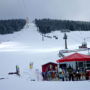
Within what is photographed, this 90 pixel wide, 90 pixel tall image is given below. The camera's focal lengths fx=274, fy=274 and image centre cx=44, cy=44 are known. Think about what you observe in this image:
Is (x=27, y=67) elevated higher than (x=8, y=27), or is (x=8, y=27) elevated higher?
(x=8, y=27)

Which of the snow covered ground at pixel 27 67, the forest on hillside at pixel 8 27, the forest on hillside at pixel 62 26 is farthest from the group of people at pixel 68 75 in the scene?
the forest on hillside at pixel 8 27

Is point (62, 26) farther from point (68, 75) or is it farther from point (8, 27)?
point (68, 75)

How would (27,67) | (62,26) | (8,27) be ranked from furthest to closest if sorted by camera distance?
(62,26)
(8,27)
(27,67)

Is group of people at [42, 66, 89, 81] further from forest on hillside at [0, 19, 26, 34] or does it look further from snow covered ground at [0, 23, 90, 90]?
forest on hillside at [0, 19, 26, 34]

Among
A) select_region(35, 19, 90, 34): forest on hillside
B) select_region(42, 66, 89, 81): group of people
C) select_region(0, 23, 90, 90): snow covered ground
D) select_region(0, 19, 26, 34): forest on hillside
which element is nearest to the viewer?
→ select_region(0, 23, 90, 90): snow covered ground

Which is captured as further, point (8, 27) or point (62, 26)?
point (62, 26)

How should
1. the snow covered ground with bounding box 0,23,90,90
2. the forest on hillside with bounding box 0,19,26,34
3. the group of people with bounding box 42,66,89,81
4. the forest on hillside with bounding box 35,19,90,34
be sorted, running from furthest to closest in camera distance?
the forest on hillside with bounding box 0,19,26,34
the forest on hillside with bounding box 35,19,90,34
the group of people with bounding box 42,66,89,81
the snow covered ground with bounding box 0,23,90,90

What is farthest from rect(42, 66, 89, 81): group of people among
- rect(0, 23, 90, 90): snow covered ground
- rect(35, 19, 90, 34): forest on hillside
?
rect(35, 19, 90, 34): forest on hillside

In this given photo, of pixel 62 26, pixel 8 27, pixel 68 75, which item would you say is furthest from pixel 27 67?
pixel 62 26

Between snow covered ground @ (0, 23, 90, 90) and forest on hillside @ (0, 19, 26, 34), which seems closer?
snow covered ground @ (0, 23, 90, 90)

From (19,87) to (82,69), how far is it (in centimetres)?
753

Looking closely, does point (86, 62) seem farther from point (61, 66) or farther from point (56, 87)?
point (56, 87)

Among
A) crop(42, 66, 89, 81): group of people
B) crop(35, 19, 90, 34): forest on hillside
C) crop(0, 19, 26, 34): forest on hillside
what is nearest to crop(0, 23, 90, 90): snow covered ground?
crop(42, 66, 89, 81): group of people

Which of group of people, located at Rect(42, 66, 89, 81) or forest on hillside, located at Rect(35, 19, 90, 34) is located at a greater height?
forest on hillside, located at Rect(35, 19, 90, 34)
